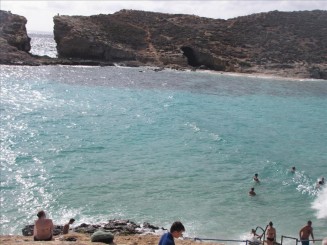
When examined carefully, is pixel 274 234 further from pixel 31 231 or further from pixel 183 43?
pixel 183 43

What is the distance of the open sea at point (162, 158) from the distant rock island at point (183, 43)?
3471cm

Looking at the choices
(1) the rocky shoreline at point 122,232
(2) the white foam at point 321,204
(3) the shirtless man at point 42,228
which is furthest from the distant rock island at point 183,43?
(3) the shirtless man at point 42,228

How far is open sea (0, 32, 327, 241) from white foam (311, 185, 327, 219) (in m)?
0.05

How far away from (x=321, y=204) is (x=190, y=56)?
84816 mm

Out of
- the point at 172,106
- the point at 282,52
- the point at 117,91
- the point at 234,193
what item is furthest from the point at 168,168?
the point at 282,52

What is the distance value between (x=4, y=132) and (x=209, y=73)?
60.3 m

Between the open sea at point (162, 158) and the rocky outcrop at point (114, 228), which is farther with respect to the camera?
the open sea at point (162, 158)

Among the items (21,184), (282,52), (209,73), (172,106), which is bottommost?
(21,184)

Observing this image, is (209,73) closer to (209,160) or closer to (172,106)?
(172,106)

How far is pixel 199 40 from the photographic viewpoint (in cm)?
10344

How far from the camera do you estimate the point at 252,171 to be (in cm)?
2877

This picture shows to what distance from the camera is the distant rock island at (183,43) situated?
9625 centimetres

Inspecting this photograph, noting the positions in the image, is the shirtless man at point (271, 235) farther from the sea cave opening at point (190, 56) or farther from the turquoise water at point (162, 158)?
the sea cave opening at point (190, 56)

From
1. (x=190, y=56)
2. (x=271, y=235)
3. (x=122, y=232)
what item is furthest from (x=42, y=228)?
(x=190, y=56)
